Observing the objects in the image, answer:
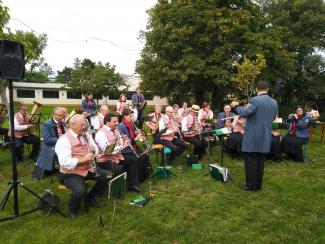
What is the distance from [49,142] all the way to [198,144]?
3998mm

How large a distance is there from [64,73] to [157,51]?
248 feet

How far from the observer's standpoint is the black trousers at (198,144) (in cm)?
801

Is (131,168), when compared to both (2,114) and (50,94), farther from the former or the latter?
(50,94)

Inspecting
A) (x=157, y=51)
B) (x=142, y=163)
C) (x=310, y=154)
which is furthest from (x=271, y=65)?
(x=142, y=163)

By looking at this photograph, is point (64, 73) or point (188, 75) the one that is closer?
point (188, 75)

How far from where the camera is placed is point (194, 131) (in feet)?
27.0

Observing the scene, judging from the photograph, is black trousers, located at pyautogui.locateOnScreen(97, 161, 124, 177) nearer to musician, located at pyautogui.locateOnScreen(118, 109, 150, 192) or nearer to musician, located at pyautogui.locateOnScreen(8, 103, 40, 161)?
musician, located at pyautogui.locateOnScreen(118, 109, 150, 192)

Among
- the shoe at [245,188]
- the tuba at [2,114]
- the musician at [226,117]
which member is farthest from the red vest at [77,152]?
the musician at [226,117]

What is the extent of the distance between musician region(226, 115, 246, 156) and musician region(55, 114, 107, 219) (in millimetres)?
4738

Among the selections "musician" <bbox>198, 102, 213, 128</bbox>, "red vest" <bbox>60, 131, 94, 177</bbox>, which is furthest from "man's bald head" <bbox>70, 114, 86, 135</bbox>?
"musician" <bbox>198, 102, 213, 128</bbox>

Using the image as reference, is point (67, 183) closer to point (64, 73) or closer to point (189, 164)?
point (189, 164)

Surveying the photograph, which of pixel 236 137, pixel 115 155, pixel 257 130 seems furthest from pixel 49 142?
pixel 236 137

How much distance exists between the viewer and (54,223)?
421cm

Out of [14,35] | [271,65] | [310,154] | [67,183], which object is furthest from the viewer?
[271,65]
